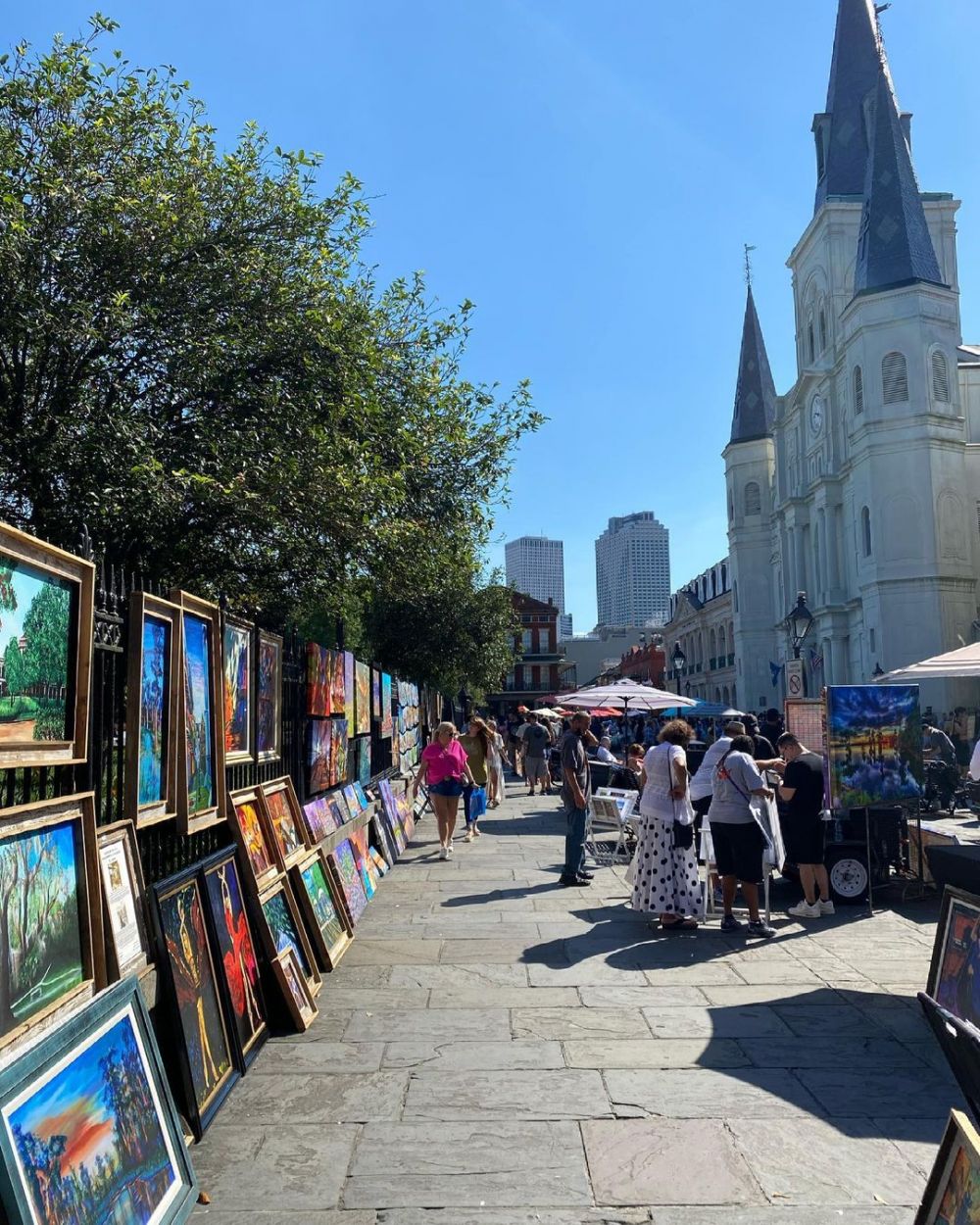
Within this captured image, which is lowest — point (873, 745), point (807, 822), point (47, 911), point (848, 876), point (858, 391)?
point (848, 876)

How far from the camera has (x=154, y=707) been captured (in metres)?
4.73

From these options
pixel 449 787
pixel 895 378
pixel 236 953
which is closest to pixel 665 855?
pixel 236 953

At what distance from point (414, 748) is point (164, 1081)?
17.1 m

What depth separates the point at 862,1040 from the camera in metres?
5.65

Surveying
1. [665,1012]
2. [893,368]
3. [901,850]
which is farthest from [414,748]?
[893,368]

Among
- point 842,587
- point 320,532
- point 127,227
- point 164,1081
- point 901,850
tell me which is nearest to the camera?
point 164,1081

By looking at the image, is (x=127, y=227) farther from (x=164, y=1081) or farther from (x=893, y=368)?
(x=893, y=368)

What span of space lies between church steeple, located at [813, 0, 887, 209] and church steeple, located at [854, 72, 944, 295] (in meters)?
8.75

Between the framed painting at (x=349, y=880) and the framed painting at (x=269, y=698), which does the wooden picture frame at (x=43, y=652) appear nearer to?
the framed painting at (x=269, y=698)

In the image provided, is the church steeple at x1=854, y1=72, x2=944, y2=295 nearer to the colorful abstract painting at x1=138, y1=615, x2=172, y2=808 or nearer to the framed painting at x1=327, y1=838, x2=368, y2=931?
the framed painting at x1=327, y1=838, x2=368, y2=931

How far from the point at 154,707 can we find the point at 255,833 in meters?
1.69

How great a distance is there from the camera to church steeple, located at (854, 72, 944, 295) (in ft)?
150

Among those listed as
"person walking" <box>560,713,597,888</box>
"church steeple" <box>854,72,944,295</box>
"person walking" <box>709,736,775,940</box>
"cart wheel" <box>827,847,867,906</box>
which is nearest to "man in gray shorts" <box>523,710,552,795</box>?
"person walking" <box>560,713,597,888</box>

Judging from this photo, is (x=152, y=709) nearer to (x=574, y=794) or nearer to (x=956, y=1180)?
(x=956, y=1180)
